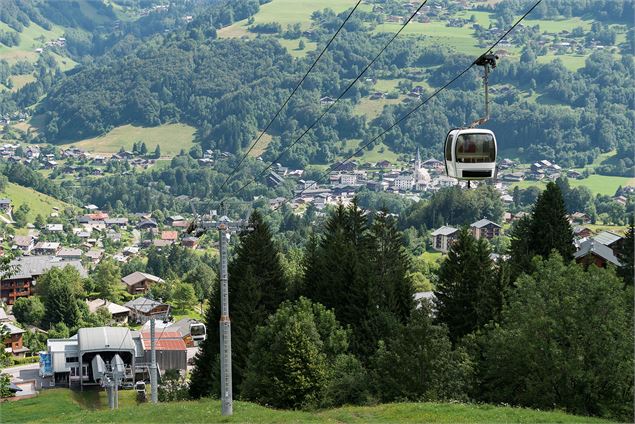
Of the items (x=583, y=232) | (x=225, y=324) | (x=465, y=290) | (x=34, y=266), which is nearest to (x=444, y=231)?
(x=583, y=232)

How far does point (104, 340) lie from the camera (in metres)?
84.8

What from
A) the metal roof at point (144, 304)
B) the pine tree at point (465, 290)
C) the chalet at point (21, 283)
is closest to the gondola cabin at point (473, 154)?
the pine tree at point (465, 290)

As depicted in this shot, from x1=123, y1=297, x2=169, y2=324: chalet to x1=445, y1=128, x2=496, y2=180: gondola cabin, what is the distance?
91254mm

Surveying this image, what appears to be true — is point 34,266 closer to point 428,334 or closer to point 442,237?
point 442,237

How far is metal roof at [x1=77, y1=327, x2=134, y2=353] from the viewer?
82.8 metres

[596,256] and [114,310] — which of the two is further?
[114,310]

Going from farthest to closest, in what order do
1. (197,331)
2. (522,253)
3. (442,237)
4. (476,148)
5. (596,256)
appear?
(442,237), (197,331), (596,256), (522,253), (476,148)

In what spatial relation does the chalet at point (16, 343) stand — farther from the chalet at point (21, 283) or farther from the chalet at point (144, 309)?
the chalet at point (21, 283)

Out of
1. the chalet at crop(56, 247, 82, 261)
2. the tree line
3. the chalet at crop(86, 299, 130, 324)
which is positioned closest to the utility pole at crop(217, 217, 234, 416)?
the tree line

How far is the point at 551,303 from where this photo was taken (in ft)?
135

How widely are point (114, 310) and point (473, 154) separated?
97.1 meters

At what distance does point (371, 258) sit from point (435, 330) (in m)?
20.1

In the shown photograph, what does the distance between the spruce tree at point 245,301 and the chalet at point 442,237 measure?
107 meters

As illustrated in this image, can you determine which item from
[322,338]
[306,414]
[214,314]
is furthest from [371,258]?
[306,414]
